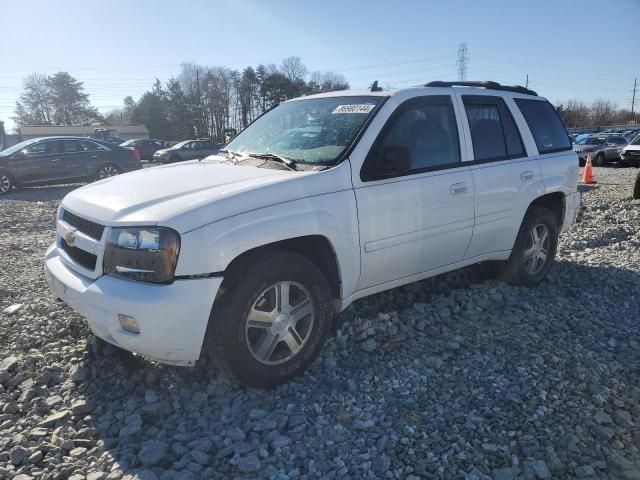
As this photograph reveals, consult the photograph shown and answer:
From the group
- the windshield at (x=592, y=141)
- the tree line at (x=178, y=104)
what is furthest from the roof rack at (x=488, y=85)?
the tree line at (x=178, y=104)

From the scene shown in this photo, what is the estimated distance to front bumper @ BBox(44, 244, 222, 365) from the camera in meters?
2.70

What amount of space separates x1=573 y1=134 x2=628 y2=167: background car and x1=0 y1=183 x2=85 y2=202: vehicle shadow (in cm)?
2150

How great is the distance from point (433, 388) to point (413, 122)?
196 cm

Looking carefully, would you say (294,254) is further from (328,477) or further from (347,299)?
(328,477)

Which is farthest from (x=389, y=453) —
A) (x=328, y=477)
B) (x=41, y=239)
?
(x=41, y=239)

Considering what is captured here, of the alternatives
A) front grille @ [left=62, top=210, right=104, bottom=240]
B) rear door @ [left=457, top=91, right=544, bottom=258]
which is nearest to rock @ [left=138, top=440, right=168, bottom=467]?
front grille @ [left=62, top=210, right=104, bottom=240]

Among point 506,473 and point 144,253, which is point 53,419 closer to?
point 144,253

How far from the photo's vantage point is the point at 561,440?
8.98 ft

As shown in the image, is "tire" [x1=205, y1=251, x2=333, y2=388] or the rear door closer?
"tire" [x1=205, y1=251, x2=333, y2=388]

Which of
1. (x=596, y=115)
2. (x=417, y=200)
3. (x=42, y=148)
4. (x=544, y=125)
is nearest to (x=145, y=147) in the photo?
(x=42, y=148)

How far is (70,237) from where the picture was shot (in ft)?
10.6

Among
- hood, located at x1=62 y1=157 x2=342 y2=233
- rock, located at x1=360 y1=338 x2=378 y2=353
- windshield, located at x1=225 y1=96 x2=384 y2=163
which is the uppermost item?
windshield, located at x1=225 y1=96 x2=384 y2=163

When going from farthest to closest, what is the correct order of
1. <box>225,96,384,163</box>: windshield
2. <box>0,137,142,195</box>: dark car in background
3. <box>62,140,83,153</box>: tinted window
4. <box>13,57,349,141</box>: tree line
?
<box>13,57,349,141</box>: tree line
<box>62,140,83,153</box>: tinted window
<box>0,137,142,195</box>: dark car in background
<box>225,96,384,163</box>: windshield

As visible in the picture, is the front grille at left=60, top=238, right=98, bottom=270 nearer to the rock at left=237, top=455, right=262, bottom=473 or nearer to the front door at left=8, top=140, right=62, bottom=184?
the rock at left=237, top=455, right=262, bottom=473
